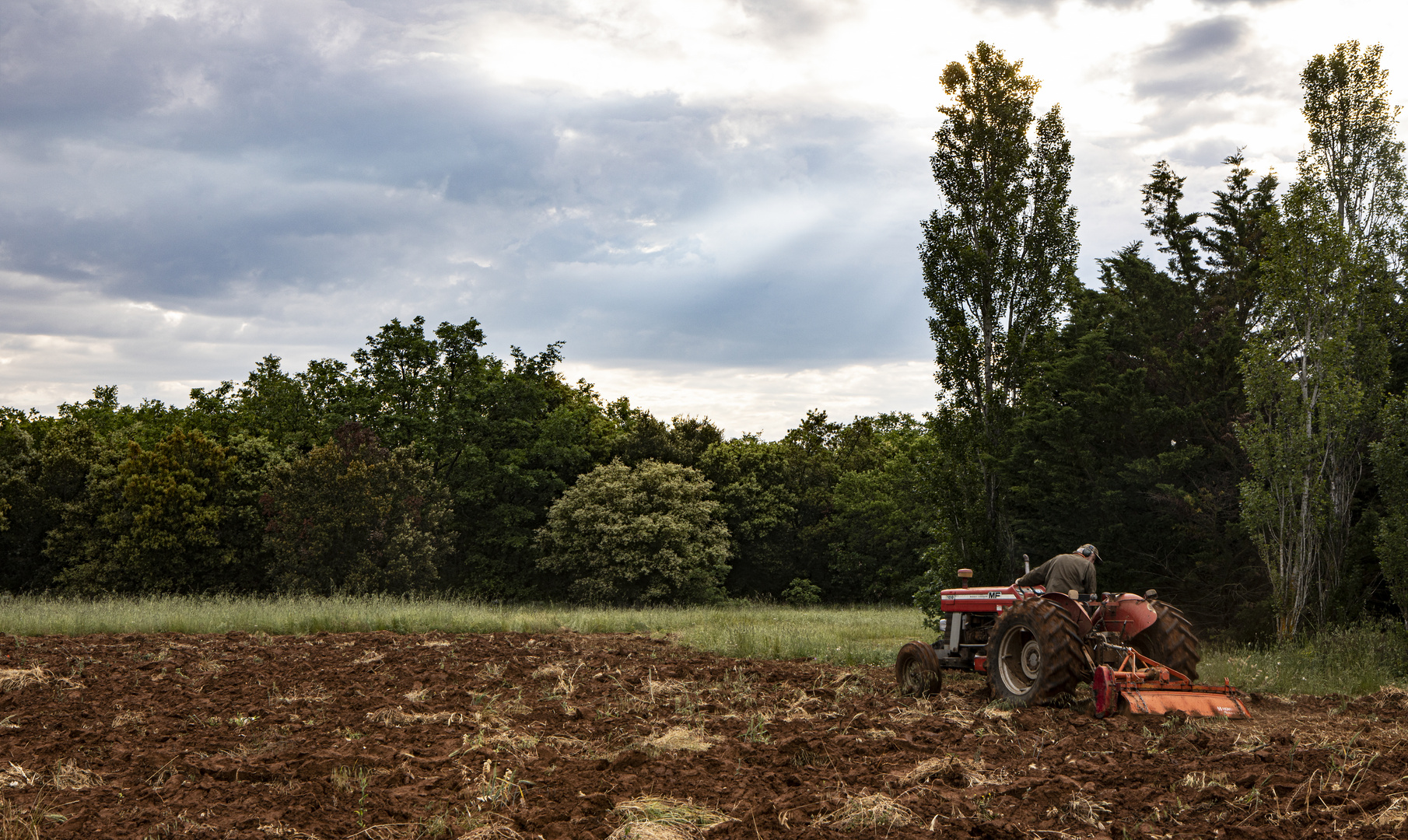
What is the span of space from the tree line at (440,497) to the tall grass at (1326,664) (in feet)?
38.6

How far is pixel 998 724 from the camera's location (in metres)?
7.64

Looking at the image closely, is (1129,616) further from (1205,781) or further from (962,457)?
(962,457)

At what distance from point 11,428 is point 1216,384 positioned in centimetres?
3664

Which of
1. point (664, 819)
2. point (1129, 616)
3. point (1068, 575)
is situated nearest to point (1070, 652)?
point (1068, 575)

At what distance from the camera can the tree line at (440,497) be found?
28906 mm

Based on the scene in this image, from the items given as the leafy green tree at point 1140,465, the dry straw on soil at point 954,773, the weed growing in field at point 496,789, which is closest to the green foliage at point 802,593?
the leafy green tree at point 1140,465

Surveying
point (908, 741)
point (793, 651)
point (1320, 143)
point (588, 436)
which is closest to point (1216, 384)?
point (1320, 143)

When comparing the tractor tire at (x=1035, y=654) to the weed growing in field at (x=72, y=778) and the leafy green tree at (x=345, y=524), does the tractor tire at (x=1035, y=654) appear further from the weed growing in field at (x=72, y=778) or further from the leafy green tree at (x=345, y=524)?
the leafy green tree at (x=345, y=524)

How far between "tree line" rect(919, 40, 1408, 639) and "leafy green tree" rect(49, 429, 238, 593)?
22.9 m

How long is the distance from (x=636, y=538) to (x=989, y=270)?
55.3ft

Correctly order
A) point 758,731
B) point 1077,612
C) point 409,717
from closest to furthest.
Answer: point 758,731 < point 409,717 < point 1077,612

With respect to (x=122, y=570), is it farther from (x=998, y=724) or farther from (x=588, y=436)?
(x=998, y=724)

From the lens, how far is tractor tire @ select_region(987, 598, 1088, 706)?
816 cm

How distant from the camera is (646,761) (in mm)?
6191
